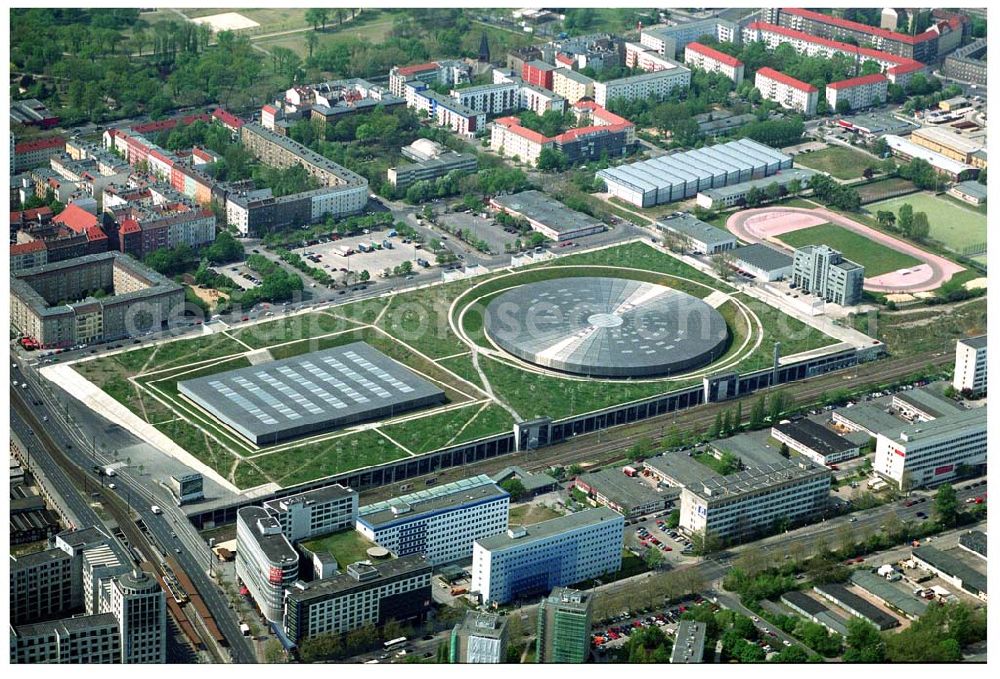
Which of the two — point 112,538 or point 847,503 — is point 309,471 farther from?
point 847,503

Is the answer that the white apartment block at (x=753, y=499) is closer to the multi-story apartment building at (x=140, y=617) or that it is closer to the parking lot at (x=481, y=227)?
the multi-story apartment building at (x=140, y=617)

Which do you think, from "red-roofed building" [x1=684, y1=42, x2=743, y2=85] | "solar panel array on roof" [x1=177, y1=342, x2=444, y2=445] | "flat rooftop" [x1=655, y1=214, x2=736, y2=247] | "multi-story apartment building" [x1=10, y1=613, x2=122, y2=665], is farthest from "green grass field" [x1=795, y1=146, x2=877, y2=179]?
"multi-story apartment building" [x1=10, y1=613, x2=122, y2=665]

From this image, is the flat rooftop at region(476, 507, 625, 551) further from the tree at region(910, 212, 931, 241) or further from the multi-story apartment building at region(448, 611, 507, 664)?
the tree at region(910, 212, 931, 241)

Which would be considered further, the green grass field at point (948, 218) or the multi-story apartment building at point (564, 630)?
the green grass field at point (948, 218)

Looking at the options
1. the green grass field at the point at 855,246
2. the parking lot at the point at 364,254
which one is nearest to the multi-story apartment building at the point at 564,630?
the parking lot at the point at 364,254

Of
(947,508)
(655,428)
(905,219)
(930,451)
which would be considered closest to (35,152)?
(655,428)

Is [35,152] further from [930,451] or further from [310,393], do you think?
[930,451]
